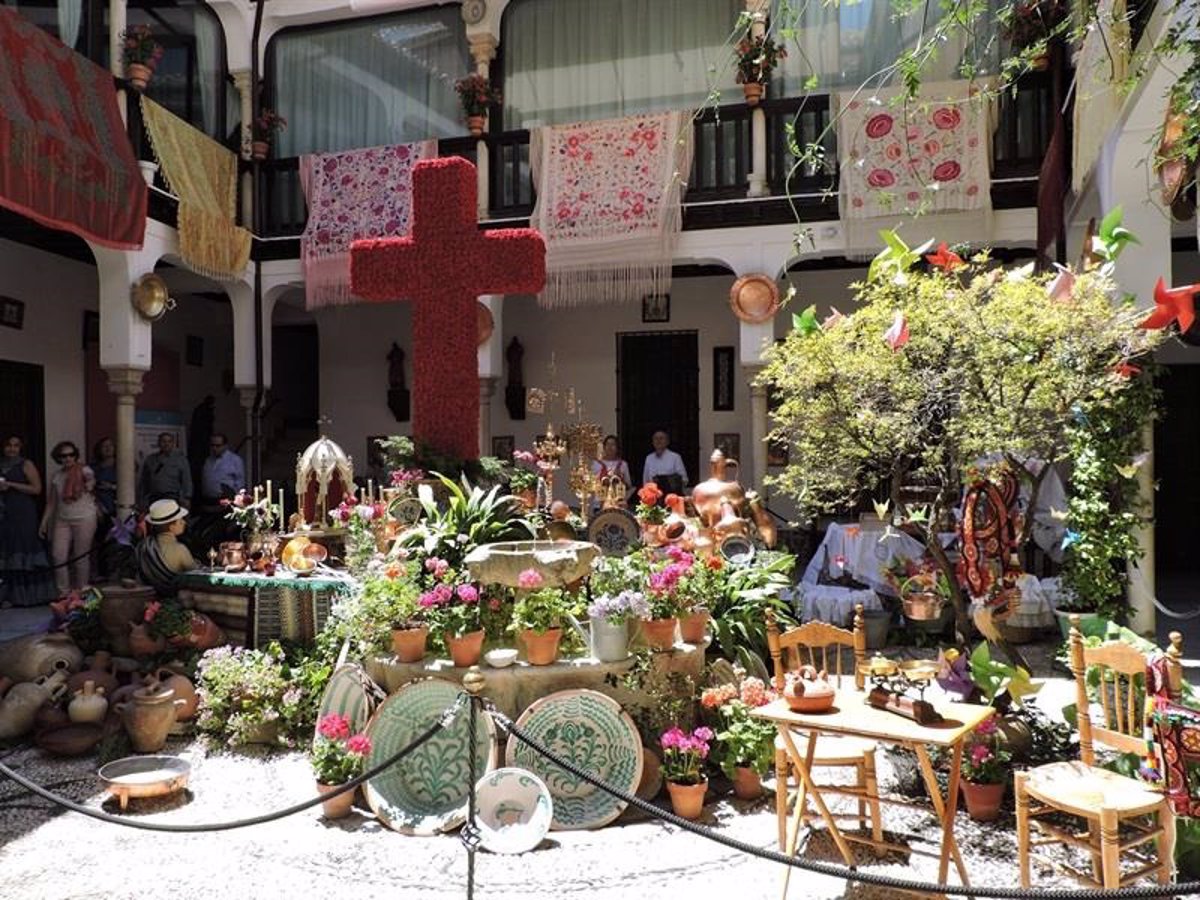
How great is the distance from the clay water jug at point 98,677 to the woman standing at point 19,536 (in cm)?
367

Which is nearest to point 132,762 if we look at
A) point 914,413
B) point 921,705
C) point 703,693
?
point 703,693

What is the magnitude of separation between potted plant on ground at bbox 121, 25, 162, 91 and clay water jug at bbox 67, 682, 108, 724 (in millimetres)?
6638

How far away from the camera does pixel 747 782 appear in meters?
4.42

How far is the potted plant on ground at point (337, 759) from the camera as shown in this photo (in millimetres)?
4340

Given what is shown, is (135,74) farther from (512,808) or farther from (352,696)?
(512,808)

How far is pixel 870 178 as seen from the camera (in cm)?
927

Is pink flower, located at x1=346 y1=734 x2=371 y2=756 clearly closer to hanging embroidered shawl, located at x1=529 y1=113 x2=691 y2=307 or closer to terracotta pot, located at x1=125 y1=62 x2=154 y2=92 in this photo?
hanging embroidered shawl, located at x1=529 y1=113 x2=691 y2=307

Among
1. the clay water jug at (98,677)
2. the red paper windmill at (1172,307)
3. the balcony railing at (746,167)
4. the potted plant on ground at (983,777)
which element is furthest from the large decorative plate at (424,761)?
the balcony railing at (746,167)

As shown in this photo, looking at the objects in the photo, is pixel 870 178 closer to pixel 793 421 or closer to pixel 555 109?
pixel 555 109

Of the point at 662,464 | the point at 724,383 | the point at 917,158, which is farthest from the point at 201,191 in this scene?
the point at 917,158

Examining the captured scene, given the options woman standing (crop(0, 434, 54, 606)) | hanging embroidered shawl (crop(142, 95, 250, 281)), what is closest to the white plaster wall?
woman standing (crop(0, 434, 54, 606))

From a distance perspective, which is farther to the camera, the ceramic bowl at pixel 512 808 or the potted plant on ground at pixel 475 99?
the potted plant on ground at pixel 475 99

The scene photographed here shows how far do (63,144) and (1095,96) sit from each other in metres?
8.35

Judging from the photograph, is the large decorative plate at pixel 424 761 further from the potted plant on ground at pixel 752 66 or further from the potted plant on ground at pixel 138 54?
the potted plant on ground at pixel 138 54
